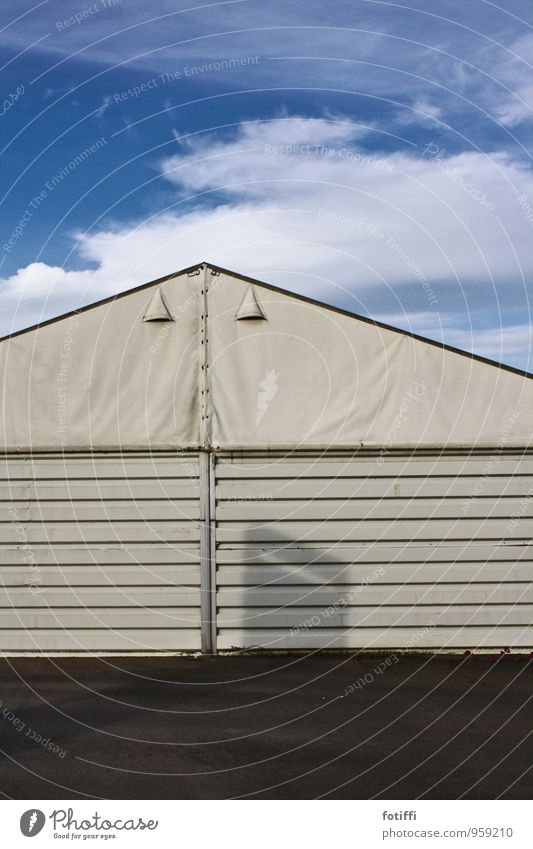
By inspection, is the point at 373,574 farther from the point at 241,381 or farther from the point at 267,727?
the point at 267,727

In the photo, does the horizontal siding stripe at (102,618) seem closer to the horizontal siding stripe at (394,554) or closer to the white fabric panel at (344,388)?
the horizontal siding stripe at (394,554)

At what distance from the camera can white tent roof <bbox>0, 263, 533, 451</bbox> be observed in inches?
438

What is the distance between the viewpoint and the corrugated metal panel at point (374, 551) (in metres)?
11.0

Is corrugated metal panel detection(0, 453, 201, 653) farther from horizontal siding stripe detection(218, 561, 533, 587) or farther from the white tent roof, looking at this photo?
horizontal siding stripe detection(218, 561, 533, 587)

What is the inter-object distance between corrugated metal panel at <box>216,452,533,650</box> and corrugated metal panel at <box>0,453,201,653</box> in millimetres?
524

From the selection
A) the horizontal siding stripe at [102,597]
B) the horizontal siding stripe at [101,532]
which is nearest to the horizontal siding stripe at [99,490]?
the horizontal siding stripe at [101,532]

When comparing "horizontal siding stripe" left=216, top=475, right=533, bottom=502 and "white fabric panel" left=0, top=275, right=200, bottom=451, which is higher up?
"white fabric panel" left=0, top=275, right=200, bottom=451

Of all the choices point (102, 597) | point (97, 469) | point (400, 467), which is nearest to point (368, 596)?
point (400, 467)

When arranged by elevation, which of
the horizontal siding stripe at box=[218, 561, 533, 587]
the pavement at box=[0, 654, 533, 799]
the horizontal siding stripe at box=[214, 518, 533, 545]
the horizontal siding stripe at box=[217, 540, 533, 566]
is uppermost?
the horizontal siding stripe at box=[214, 518, 533, 545]

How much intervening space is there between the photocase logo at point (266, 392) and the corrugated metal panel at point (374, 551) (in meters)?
0.63

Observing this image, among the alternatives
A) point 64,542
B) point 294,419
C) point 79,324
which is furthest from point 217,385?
point 64,542
